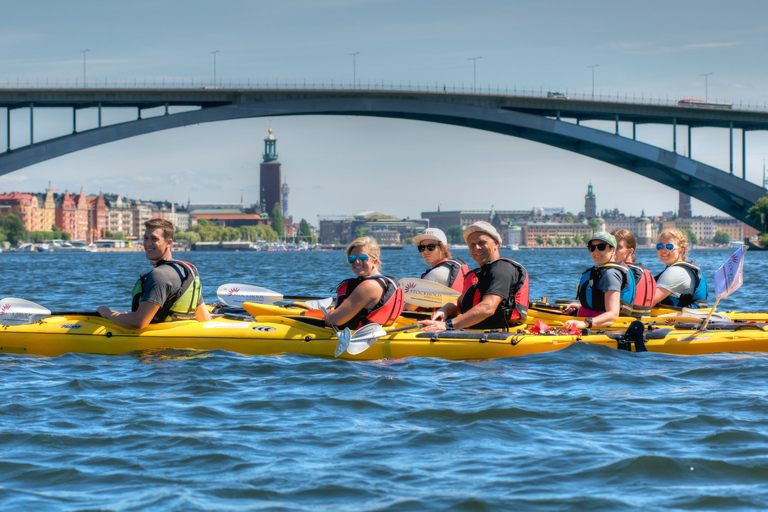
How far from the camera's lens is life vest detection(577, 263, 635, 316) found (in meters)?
8.27

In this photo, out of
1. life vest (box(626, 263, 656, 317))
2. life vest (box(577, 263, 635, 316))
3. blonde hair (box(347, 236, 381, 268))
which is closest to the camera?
blonde hair (box(347, 236, 381, 268))

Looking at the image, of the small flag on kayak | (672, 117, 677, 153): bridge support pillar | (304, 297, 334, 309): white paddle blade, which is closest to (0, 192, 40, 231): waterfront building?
(672, 117, 677, 153): bridge support pillar

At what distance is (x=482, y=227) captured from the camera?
7516mm

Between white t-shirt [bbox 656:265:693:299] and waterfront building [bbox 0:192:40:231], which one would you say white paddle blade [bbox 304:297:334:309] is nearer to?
white t-shirt [bbox 656:265:693:299]

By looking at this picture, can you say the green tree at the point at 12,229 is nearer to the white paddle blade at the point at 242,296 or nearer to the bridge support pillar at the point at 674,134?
the bridge support pillar at the point at 674,134

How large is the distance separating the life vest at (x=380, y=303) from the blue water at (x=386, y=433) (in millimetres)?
394

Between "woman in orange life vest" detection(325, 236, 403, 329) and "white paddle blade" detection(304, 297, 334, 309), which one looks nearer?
"woman in orange life vest" detection(325, 236, 403, 329)

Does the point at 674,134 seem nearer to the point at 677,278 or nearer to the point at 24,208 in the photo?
the point at 677,278

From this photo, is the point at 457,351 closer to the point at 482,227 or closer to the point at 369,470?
the point at 482,227

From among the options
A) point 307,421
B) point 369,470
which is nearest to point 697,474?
point 369,470

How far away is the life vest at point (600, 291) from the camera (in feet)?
27.1

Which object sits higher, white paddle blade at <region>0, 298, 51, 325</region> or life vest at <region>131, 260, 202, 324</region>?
life vest at <region>131, 260, 202, 324</region>

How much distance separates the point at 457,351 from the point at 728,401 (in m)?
2.42

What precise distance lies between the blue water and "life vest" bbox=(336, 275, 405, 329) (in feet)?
1.29
